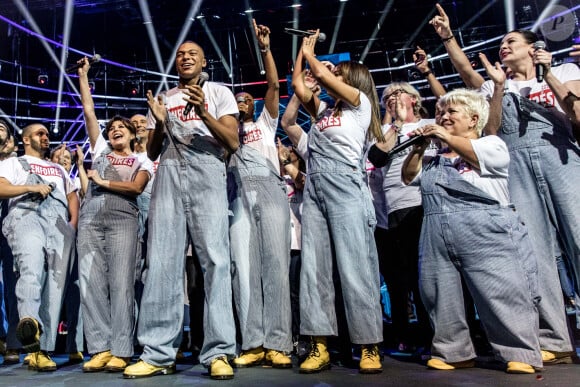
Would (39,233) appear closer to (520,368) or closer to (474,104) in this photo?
(474,104)

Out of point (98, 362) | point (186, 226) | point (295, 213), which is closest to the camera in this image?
point (186, 226)

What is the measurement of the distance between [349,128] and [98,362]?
7.03 ft

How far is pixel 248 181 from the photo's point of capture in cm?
331

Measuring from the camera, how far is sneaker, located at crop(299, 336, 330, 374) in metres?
2.66

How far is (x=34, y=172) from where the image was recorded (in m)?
3.74

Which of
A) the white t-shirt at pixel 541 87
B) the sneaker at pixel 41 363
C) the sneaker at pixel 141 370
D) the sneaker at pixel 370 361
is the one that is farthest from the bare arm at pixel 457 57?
the sneaker at pixel 41 363

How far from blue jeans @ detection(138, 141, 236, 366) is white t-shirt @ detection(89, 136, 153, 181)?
0.71 meters

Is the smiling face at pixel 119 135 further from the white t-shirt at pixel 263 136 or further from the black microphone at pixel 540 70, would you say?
the black microphone at pixel 540 70

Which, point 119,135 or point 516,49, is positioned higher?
point 516,49

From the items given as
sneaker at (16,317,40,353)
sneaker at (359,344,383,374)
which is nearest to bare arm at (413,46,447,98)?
sneaker at (359,344,383,374)

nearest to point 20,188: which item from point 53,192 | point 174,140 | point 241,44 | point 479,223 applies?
point 53,192

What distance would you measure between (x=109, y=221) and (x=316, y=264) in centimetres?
148

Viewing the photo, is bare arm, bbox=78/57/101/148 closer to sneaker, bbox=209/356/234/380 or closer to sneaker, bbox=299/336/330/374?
sneaker, bbox=209/356/234/380

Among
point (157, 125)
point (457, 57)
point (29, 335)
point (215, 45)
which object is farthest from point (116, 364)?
point (215, 45)
